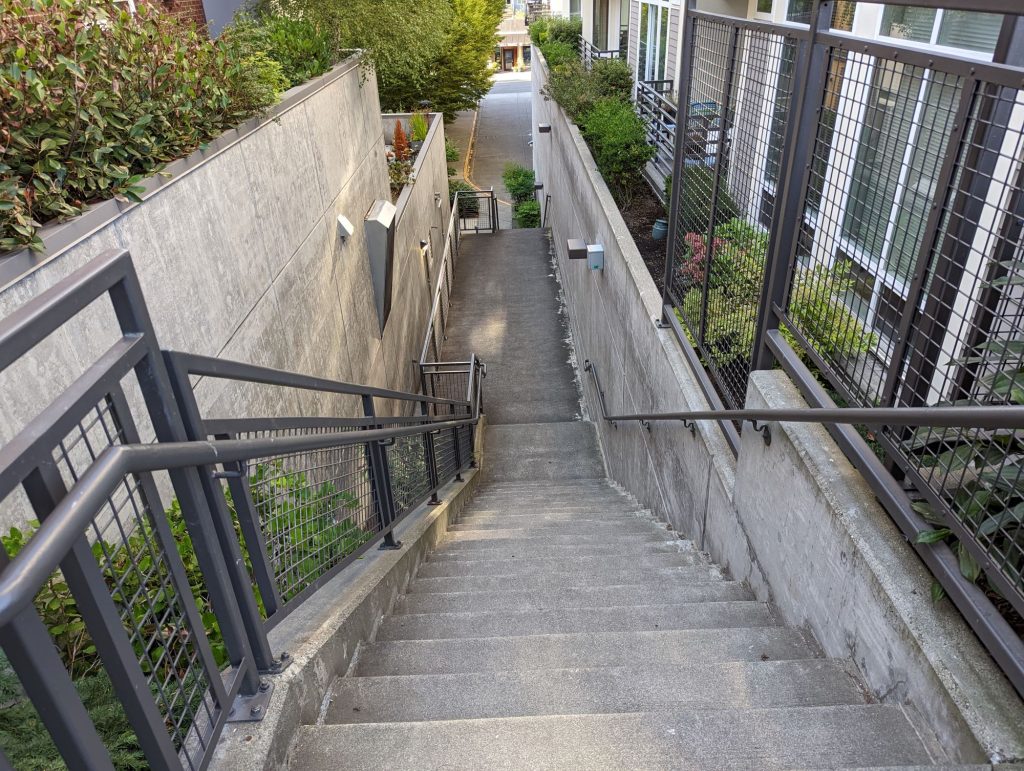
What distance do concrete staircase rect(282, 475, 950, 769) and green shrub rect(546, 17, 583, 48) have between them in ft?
66.6

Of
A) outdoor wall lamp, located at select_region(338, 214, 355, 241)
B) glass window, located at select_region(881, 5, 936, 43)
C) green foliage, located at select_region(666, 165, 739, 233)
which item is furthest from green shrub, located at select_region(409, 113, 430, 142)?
glass window, located at select_region(881, 5, 936, 43)

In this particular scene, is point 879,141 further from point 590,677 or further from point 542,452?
point 542,452

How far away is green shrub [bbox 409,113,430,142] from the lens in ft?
51.2

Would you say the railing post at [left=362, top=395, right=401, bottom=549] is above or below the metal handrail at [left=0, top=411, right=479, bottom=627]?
below

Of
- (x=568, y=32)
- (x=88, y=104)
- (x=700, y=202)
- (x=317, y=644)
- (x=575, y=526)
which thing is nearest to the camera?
(x=317, y=644)

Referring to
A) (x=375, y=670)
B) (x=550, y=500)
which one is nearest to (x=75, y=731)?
(x=375, y=670)

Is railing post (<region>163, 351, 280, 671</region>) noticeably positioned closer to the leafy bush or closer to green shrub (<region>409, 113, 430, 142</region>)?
the leafy bush

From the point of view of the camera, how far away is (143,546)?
1.60 metres

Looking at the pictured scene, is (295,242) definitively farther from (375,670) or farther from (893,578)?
(893,578)

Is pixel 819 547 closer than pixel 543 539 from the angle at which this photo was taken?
Yes

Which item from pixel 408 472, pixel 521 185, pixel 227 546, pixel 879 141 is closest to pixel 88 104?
pixel 227 546

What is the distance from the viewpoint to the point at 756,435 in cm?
324

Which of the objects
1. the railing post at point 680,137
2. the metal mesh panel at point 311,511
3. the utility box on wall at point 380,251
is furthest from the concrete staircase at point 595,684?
the utility box on wall at point 380,251

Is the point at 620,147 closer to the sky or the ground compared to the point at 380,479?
closer to the sky
